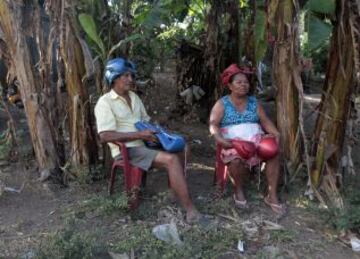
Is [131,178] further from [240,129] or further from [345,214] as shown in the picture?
[345,214]

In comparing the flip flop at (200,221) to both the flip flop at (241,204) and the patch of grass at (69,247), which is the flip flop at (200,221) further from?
the patch of grass at (69,247)

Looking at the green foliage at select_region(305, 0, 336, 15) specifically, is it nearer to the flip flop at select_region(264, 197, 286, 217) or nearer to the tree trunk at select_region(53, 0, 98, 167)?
the flip flop at select_region(264, 197, 286, 217)

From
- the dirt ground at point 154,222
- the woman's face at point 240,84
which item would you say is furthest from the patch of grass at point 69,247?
the woman's face at point 240,84

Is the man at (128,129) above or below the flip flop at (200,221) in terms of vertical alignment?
above

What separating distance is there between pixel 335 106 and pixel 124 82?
6.25 ft

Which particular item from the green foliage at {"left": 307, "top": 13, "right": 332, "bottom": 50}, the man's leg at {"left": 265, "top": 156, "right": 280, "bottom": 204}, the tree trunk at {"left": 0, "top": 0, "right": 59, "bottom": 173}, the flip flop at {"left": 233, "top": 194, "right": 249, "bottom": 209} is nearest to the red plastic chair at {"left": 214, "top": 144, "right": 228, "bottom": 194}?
the flip flop at {"left": 233, "top": 194, "right": 249, "bottom": 209}

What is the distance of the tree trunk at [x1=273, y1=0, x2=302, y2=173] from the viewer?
Result: 4.80 m

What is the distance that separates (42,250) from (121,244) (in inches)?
22.8

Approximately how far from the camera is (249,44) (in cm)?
642

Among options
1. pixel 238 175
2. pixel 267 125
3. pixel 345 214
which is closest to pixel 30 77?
pixel 238 175

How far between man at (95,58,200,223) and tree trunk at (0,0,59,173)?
0.83 meters

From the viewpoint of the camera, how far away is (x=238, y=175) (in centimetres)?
470

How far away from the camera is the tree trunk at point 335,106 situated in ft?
15.4

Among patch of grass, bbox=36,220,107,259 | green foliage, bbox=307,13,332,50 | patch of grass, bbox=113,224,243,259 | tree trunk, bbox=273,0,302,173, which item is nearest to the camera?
patch of grass, bbox=36,220,107,259
